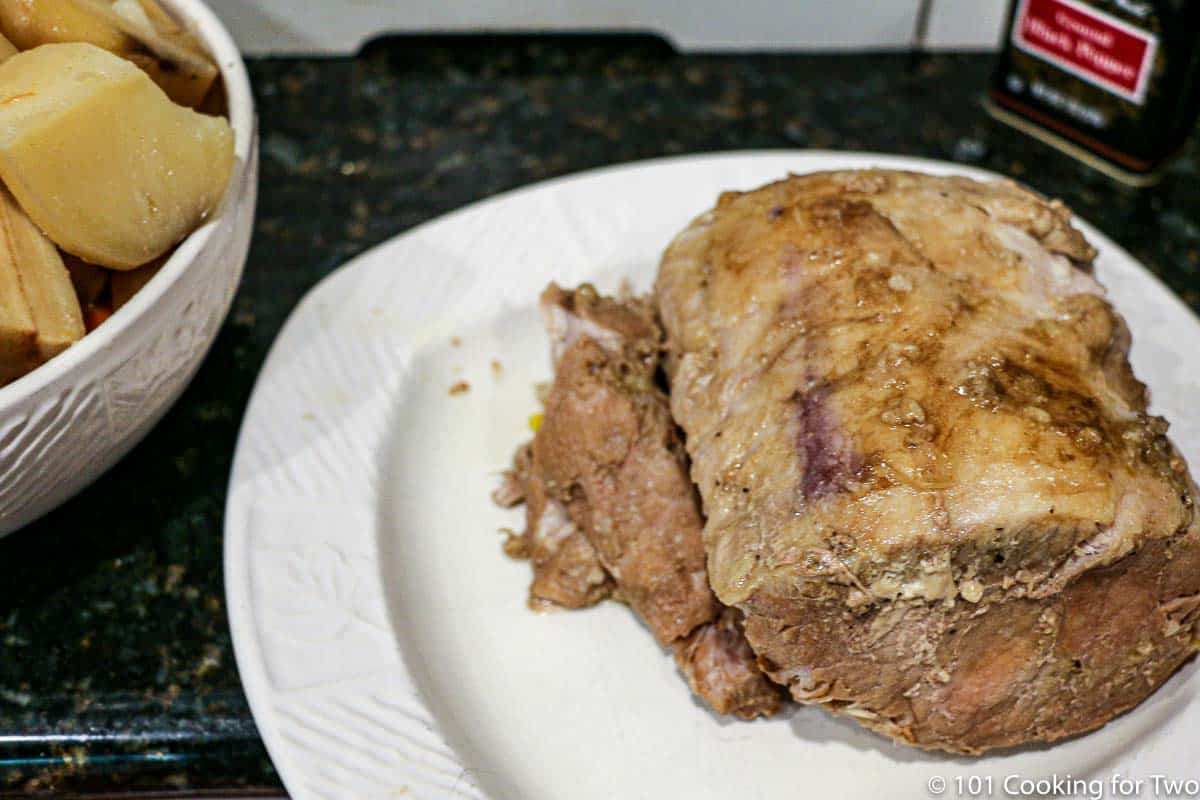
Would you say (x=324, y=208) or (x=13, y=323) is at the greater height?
(x=13, y=323)

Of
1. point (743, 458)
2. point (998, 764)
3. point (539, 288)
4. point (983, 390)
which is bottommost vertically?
point (998, 764)

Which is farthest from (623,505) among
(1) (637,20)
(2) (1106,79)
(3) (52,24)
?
(1) (637,20)

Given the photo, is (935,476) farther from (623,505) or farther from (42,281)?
(42,281)

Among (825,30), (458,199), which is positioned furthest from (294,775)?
(825,30)

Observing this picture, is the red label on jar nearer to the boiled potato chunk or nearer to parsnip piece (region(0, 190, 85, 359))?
the boiled potato chunk

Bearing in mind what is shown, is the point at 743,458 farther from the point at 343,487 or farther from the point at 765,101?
the point at 765,101

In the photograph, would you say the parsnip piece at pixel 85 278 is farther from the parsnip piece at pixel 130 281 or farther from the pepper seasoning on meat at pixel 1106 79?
the pepper seasoning on meat at pixel 1106 79

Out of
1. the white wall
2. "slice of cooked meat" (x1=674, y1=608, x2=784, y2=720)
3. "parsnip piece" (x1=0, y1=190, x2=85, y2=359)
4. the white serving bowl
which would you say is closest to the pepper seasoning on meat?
the white wall
